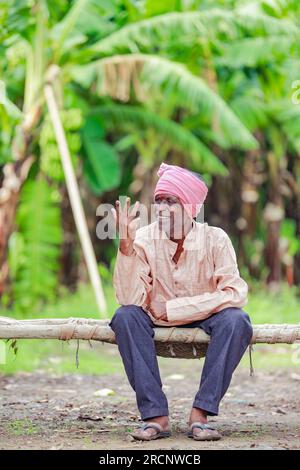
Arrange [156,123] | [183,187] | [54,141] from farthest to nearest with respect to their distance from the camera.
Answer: [156,123] → [54,141] → [183,187]

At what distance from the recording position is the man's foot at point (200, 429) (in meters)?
4.39

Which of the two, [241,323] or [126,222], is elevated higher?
[126,222]

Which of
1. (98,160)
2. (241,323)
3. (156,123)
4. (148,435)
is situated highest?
(156,123)

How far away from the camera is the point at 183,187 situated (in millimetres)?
4621

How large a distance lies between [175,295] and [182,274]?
106mm

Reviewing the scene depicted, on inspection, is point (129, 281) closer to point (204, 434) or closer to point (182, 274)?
point (182, 274)

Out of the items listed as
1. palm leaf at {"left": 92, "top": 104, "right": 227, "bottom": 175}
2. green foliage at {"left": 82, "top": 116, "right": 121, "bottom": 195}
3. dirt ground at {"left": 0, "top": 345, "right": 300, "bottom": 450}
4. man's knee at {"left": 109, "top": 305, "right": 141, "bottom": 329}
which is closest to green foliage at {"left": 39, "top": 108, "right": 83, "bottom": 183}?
green foliage at {"left": 82, "top": 116, "right": 121, "bottom": 195}

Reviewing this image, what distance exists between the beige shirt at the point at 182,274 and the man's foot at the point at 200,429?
0.43 m

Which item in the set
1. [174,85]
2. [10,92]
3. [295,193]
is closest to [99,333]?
[174,85]

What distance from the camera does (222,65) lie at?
1241 centimetres

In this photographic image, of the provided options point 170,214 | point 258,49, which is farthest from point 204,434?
point 258,49

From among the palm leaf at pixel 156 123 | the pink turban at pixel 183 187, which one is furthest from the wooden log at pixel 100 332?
the palm leaf at pixel 156 123

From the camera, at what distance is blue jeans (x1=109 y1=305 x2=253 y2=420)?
4.43 m

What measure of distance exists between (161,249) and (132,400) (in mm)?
1798
